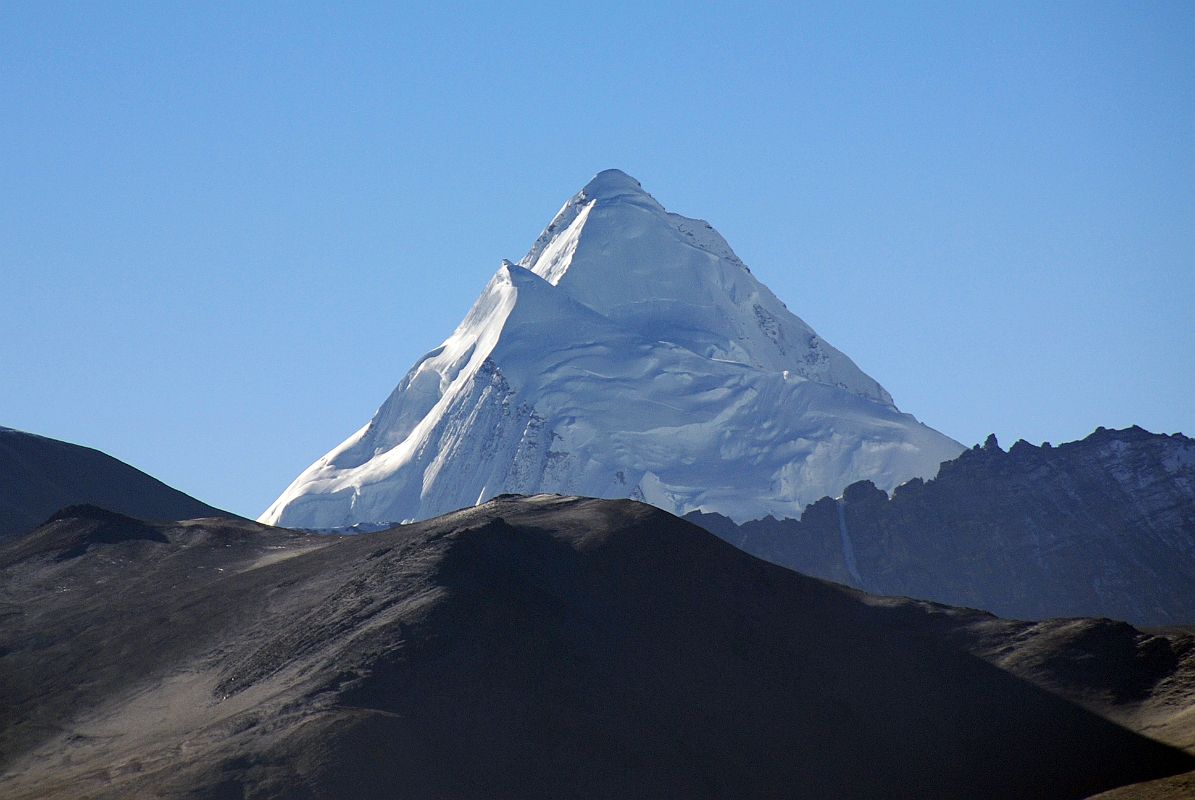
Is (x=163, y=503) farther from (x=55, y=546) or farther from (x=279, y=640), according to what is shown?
(x=279, y=640)

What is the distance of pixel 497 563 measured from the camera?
393 feet

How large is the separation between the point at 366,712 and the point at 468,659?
9.43 meters

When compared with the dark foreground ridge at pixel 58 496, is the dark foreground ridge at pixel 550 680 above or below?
below

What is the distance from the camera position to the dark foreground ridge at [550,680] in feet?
330

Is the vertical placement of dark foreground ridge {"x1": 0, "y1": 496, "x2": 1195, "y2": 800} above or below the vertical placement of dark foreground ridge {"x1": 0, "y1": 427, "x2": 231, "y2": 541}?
below

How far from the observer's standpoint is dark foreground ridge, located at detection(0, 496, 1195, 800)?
100500 millimetres

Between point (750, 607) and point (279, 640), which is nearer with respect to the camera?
point (279, 640)

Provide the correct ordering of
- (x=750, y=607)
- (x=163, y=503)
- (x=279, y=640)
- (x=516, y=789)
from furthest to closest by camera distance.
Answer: (x=163, y=503), (x=750, y=607), (x=279, y=640), (x=516, y=789)

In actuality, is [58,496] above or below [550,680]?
above

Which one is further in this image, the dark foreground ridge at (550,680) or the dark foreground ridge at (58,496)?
the dark foreground ridge at (58,496)

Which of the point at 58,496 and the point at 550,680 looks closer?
the point at 550,680

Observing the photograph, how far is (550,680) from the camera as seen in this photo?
109438 millimetres

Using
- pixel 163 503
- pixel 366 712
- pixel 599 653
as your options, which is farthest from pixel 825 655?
pixel 163 503

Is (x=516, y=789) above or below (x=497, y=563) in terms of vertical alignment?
below
